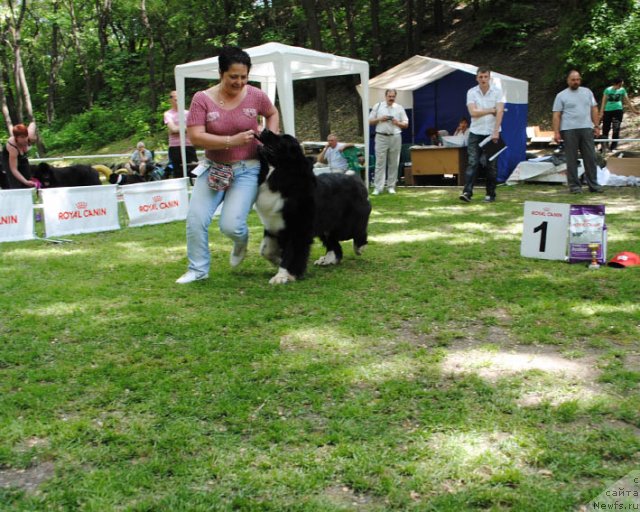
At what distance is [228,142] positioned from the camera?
505 cm

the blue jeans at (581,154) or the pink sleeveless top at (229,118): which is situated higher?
the pink sleeveless top at (229,118)

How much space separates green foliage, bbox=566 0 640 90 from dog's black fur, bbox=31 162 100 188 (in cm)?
1300

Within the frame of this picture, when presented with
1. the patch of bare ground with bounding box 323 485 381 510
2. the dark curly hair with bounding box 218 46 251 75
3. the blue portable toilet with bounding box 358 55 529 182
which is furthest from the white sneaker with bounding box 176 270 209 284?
the blue portable toilet with bounding box 358 55 529 182

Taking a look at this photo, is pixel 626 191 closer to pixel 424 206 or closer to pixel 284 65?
pixel 424 206

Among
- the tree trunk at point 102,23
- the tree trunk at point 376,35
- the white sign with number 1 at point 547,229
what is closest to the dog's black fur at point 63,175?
the white sign with number 1 at point 547,229

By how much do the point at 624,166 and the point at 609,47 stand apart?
5.76m

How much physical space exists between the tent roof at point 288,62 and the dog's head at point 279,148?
585cm

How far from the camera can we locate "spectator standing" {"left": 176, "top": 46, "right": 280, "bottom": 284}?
505 cm

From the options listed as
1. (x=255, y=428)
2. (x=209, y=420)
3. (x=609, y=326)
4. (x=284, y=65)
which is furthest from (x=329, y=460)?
(x=284, y=65)

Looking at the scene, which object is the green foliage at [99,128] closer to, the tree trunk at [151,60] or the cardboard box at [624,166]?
the tree trunk at [151,60]

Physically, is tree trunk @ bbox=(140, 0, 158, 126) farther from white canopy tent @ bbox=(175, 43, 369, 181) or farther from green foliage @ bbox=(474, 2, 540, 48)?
white canopy tent @ bbox=(175, 43, 369, 181)

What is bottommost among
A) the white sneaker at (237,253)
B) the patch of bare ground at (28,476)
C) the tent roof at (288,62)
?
the patch of bare ground at (28,476)

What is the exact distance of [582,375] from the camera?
337cm

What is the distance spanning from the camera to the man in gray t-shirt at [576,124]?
413 inches
